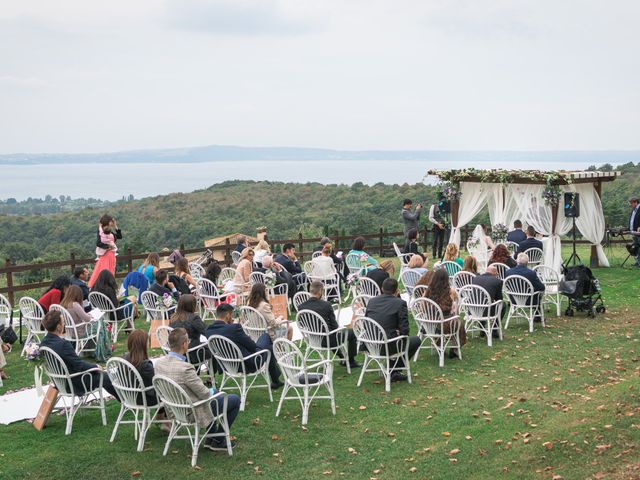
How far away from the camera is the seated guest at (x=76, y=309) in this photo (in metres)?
10.8

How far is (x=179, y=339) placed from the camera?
734cm

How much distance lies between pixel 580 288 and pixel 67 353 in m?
9.00

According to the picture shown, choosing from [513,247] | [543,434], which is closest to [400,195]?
[513,247]

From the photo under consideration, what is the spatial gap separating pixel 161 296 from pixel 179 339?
463 cm

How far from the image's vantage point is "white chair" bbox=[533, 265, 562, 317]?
13567 mm

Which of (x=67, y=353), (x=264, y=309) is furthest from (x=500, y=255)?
(x=67, y=353)

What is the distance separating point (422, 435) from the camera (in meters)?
7.80

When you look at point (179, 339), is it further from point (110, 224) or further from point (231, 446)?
point (110, 224)

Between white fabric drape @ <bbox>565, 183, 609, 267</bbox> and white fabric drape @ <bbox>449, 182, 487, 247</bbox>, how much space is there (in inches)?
97.1

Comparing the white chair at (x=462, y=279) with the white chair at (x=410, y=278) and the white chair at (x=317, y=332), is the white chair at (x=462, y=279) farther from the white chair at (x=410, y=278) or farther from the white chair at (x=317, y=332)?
the white chair at (x=317, y=332)

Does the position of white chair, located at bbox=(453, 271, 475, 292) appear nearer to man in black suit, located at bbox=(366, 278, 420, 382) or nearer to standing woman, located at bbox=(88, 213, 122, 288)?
man in black suit, located at bbox=(366, 278, 420, 382)

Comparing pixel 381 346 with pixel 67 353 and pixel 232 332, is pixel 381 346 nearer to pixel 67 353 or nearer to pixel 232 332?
pixel 232 332

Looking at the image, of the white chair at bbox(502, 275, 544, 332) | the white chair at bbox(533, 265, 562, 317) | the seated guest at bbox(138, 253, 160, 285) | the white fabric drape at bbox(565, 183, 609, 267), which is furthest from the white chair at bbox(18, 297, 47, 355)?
the white fabric drape at bbox(565, 183, 609, 267)

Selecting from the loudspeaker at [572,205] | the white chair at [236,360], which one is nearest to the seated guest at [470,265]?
the white chair at [236,360]
